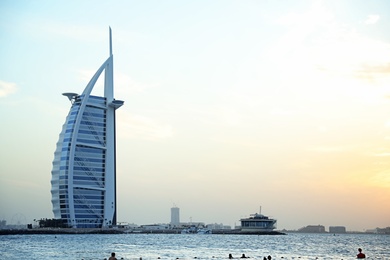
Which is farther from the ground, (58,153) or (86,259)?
(58,153)

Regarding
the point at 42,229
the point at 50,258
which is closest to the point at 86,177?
the point at 42,229

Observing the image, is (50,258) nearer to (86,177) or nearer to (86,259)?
(86,259)

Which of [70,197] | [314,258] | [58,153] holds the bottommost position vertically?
[314,258]

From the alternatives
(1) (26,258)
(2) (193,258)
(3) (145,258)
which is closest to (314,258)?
(2) (193,258)

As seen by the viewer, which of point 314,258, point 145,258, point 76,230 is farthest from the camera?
point 76,230

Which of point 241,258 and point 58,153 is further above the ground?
point 58,153

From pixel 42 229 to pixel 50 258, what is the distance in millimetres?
124314

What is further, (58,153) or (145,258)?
(58,153)

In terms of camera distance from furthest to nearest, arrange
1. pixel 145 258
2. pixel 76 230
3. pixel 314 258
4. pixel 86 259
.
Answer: pixel 76 230, pixel 314 258, pixel 145 258, pixel 86 259

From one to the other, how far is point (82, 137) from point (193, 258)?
12816 cm

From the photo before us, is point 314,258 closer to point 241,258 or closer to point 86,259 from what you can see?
point 241,258

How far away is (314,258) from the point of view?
83.5 meters

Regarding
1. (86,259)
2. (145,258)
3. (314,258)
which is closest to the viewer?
(86,259)

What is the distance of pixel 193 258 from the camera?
7656cm
